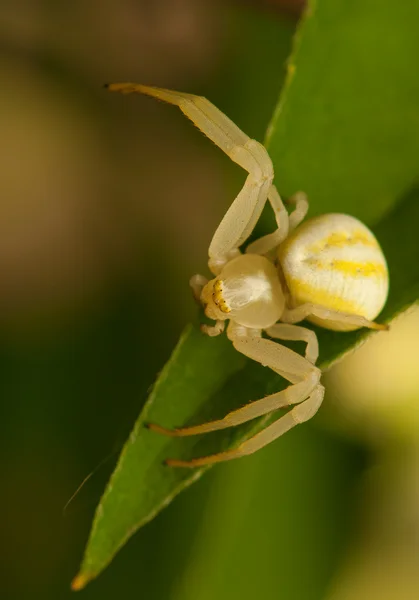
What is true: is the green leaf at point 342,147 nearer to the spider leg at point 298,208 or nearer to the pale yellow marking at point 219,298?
the spider leg at point 298,208

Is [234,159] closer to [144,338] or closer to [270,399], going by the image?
[270,399]

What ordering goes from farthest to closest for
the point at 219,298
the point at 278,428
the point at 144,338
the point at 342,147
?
1. the point at 144,338
2. the point at 219,298
3. the point at 278,428
4. the point at 342,147

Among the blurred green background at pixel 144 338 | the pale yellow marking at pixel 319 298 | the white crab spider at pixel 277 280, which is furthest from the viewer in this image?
the blurred green background at pixel 144 338

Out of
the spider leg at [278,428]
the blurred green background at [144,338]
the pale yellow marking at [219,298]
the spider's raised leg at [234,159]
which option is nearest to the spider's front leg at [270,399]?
the spider leg at [278,428]

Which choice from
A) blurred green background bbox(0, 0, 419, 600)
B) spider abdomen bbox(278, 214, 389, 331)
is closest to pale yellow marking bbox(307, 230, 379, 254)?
spider abdomen bbox(278, 214, 389, 331)

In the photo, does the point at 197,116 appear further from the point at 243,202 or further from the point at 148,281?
the point at 148,281

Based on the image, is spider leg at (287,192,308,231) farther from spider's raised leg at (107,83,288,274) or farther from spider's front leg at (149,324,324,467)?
spider's front leg at (149,324,324,467)

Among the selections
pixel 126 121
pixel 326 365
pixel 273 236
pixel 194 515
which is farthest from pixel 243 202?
pixel 126 121

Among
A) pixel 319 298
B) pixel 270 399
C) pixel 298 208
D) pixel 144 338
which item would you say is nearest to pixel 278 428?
pixel 270 399
